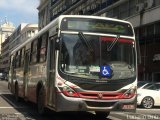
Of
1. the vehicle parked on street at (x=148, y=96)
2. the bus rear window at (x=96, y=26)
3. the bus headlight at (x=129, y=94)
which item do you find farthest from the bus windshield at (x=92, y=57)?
the vehicle parked on street at (x=148, y=96)

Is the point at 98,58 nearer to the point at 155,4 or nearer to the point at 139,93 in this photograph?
the point at 139,93

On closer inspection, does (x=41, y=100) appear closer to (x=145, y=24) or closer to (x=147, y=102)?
(x=147, y=102)

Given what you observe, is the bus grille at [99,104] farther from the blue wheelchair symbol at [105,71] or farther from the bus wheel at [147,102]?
the bus wheel at [147,102]

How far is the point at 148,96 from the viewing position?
23.3 metres

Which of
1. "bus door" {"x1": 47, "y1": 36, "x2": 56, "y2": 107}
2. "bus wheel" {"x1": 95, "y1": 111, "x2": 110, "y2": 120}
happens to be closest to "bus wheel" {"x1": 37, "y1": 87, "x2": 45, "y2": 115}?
"bus door" {"x1": 47, "y1": 36, "x2": 56, "y2": 107}

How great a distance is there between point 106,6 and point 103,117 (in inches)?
1605

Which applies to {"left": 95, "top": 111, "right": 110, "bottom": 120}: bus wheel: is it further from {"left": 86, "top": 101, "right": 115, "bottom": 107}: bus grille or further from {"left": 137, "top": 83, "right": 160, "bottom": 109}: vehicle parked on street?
{"left": 137, "top": 83, "right": 160, "bottom": 109}: vehicle parked on street

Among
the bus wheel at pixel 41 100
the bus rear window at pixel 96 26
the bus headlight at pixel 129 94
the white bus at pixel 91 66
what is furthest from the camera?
the bus wheel at pixel 41 100

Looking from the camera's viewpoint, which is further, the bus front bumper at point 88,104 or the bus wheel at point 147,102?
the bus wheel at point 147,102

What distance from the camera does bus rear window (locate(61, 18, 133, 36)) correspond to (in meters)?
14.1

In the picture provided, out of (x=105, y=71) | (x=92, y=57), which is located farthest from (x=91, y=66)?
(x=105, y=71)

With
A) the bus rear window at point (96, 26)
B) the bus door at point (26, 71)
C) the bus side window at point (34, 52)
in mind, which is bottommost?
the bus door at point (26, 71)

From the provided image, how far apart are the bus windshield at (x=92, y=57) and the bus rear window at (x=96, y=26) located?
24 cm

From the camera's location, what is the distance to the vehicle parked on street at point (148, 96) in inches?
907
